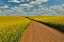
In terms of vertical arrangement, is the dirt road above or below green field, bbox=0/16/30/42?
below

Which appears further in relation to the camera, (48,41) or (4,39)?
(48,41)

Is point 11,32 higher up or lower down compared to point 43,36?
higher up

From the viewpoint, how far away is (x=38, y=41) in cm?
1725

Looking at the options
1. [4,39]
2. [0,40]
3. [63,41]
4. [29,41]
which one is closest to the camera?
[0,40]

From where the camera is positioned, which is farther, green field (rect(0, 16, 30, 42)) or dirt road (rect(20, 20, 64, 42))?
dirt road (rect(20, 20, 64, 42))

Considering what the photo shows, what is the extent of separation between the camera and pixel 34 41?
17391 mm

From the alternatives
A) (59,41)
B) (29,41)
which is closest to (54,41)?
(59,41)

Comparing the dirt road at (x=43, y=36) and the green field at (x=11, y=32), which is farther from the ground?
the green field at (x=11, y=32)

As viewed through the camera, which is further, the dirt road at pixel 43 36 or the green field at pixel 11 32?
the dirt road at pixel 43 36

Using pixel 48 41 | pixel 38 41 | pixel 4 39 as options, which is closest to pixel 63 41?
pixel 48 41

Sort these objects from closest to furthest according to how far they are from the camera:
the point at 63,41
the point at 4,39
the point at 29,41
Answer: the point at 4,39 < the point at 63,41 < the point at 29,41

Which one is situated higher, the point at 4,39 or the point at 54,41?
the point at 4,39

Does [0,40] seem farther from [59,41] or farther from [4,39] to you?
[59,41]

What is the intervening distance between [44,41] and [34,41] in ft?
4.36
